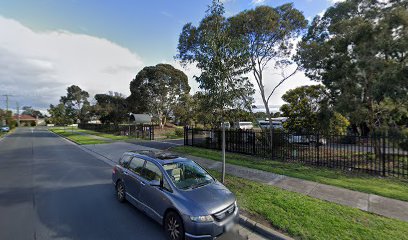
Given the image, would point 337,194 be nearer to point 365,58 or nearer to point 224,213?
point 224,213

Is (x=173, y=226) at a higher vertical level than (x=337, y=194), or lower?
higher

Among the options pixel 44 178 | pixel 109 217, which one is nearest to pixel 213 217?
pixel 109 217

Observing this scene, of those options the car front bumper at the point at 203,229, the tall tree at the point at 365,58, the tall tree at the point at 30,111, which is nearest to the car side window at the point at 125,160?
the car front bumper at the point at 203,229

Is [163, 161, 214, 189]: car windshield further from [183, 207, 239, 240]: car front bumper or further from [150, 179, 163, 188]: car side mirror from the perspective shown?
[183, 207, 239, 240]: car front bumper

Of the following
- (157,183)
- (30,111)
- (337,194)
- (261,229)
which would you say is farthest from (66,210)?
(30,111)

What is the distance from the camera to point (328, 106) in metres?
14.0

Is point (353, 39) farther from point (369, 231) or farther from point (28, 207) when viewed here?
point (28, 207)

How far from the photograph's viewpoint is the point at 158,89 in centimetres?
3506

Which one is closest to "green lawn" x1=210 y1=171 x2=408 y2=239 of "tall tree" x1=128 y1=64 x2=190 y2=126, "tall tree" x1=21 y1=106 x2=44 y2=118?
"tall tree" x1=128 y1=64 x2=190 y2=126

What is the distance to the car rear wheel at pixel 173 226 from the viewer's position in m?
3.83

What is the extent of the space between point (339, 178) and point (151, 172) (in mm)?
6341

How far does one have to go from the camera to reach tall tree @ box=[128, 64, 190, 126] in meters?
35.1

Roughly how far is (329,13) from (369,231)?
1367cm

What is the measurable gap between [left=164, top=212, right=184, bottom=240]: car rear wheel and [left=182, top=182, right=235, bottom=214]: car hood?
1.29 ft
